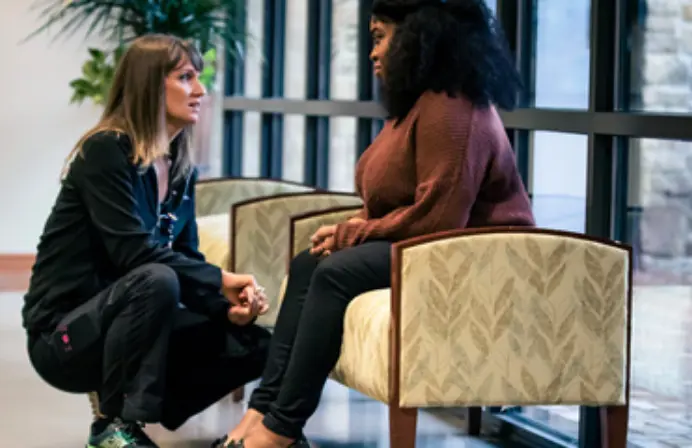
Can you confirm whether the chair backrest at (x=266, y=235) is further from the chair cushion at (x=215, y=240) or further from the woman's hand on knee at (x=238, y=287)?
the woman's hand on knee at (x=238, y=287)

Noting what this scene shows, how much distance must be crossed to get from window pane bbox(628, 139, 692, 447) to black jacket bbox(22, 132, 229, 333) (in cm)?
115

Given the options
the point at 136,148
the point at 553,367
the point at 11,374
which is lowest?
the point at 11,374

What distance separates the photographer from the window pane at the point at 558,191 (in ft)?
13.2

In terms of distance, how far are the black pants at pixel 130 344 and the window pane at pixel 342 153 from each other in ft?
7.79

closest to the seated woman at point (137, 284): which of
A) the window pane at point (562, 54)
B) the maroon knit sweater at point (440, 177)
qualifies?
the maroon knit sweater at point (440, 177)

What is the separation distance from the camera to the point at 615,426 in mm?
3311

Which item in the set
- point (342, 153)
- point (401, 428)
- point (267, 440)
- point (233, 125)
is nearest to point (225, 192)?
point (342, 153)

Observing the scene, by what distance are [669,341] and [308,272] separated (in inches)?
38.5

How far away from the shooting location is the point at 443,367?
3.20m

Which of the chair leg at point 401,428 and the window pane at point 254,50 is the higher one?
the window pane at point 254,50

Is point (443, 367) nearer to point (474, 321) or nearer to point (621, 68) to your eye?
point (474, 321)

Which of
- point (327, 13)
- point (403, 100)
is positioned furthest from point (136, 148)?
point (327, 13)

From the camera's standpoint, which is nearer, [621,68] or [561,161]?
[621,68]

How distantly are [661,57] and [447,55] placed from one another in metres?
0.58
